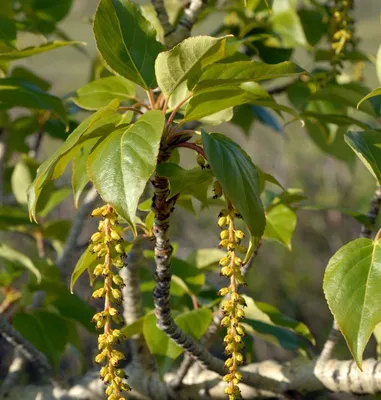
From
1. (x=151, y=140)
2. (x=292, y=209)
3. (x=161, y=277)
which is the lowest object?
(x=292, y=209)

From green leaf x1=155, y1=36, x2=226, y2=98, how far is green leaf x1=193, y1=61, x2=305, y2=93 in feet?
0.07

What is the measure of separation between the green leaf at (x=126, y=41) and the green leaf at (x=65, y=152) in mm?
99

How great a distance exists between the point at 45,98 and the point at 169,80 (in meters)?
0.45

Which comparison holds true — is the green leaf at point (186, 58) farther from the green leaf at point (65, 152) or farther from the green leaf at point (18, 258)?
the green leaf at point (18, 258)

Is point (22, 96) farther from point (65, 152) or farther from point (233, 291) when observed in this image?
point (233, 291)

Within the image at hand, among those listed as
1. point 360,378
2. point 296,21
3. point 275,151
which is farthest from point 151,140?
point 275,151

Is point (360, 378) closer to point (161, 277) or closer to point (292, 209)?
point (292, 209)

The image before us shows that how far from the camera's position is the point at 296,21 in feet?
5.06

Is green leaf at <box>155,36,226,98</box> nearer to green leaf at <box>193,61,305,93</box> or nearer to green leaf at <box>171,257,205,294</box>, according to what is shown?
green leaf at <box>193,61,305,93</box>

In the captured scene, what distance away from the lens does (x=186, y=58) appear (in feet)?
2.76

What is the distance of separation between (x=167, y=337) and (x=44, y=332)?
430 mm

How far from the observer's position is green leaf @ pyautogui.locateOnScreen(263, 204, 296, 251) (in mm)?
1255

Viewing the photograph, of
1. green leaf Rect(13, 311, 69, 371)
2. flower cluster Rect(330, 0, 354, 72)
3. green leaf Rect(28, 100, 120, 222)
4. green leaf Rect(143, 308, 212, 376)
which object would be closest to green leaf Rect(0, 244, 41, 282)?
green leaf Rect(13, 311, 69, 371)

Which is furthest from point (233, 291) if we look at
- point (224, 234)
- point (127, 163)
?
point (127, 163)
